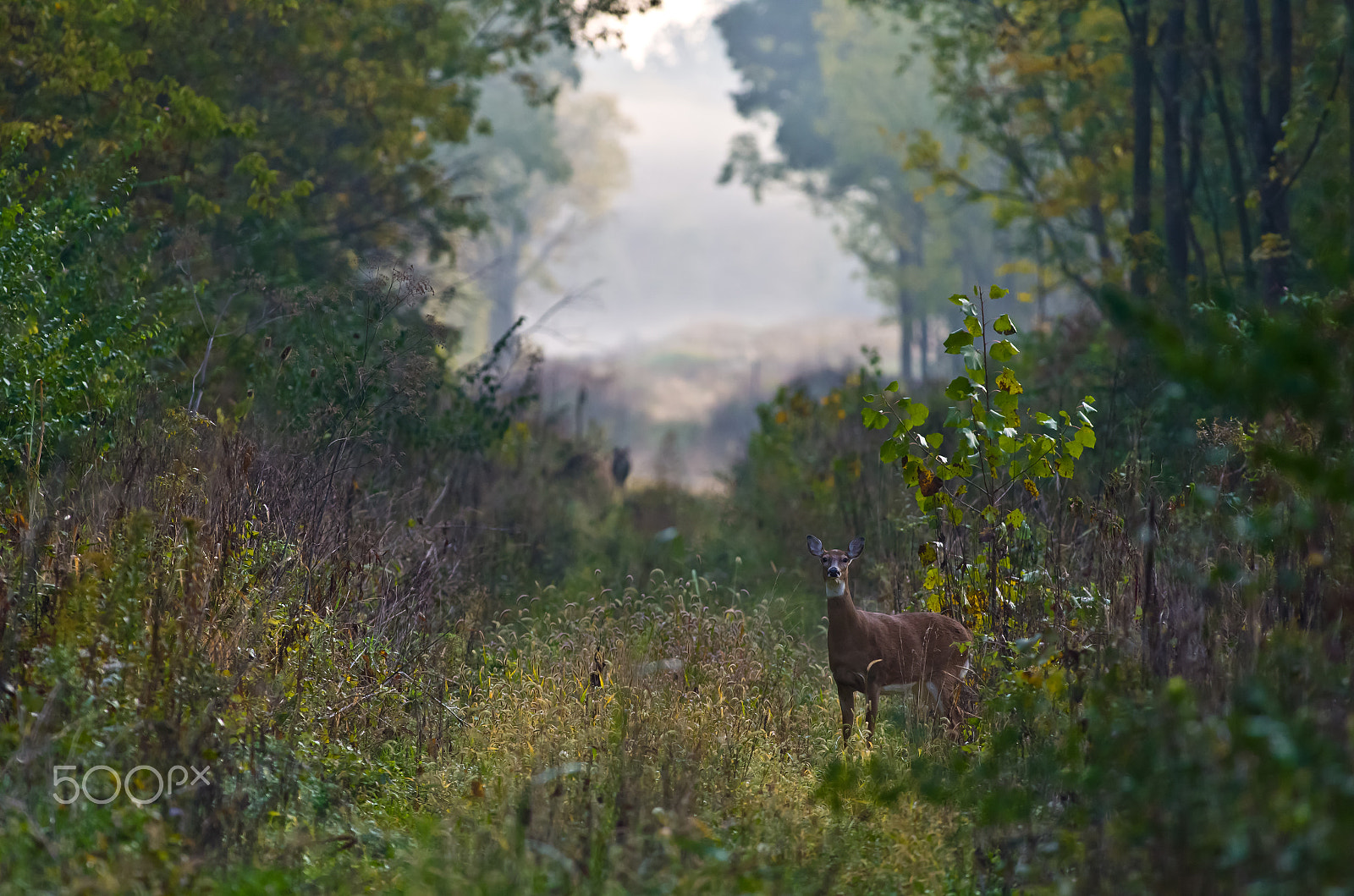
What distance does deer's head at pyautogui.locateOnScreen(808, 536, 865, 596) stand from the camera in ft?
20.8

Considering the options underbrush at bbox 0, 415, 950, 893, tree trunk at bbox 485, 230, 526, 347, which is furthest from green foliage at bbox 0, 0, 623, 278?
tree trunk at bbox 485, 230, 526, 347

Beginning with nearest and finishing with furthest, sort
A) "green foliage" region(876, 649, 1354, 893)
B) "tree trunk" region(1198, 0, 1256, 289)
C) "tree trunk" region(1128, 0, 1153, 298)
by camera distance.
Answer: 1. "green foliage" region(876, 649, 1354, 893)
2. "tree trunk" region(1198, 0, 1256, 289)
3. "tree trunk" region(1128, 0, 1153, 298)

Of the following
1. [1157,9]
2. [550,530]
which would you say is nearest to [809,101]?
[1157,9]

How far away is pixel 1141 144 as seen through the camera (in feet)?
44.3

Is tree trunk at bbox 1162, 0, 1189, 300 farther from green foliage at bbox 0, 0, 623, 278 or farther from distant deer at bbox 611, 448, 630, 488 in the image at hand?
distant deer at bbox 611, 448, 630, 488

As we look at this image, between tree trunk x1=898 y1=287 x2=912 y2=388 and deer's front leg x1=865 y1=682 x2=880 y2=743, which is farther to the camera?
tree trunk x1=898 y1=287 x2=912 y2=388

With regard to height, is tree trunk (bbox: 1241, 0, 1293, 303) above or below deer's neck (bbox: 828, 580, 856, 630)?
above

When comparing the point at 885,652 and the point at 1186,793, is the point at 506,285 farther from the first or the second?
the point at 1186,793

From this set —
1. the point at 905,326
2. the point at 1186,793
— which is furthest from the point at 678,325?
the point at 1186,793

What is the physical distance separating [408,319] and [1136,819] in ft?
35.2

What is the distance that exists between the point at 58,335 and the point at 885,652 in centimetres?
479

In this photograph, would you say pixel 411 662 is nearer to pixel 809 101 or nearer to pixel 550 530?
pixel 550 530

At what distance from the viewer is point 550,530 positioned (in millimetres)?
11383

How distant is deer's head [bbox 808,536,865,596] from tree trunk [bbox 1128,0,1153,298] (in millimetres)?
7834
